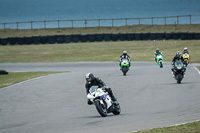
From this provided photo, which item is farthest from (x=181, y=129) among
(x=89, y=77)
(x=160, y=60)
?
(x=160, y=60)

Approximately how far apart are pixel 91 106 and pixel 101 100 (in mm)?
2843

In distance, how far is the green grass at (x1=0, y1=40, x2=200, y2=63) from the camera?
1779 inches

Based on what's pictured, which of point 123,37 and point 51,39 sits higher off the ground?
point 123,37

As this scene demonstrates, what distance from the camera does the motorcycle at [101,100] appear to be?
11.8 m

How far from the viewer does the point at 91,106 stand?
14680 mm

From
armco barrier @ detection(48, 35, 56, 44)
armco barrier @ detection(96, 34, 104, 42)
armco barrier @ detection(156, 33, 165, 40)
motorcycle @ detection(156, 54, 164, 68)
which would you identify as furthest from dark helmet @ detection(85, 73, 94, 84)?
armco barrier @ detection(48, 35, 56, 44)

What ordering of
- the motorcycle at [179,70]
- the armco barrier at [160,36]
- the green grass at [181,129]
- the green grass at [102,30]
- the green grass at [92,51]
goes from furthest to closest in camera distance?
the green grass at [102,30], the armco barrier at [160,36], the green grass at [92,51], the motorcycle at [179,70], the green grass at [181,129]

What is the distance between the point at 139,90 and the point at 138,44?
3676 centimetres

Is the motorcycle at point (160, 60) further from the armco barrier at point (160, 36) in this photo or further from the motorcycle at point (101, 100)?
the armco barrier at point (160, 36)

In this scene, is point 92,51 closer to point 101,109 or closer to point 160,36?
point 160,36

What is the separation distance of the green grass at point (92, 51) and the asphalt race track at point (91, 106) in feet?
69.4

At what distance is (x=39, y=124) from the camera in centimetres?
1120

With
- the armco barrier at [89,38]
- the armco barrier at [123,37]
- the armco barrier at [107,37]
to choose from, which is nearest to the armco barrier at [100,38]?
the armco barrier at [89,38]

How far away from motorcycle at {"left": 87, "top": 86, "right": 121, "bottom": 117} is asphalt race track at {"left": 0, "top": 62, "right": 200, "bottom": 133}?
20 cm
